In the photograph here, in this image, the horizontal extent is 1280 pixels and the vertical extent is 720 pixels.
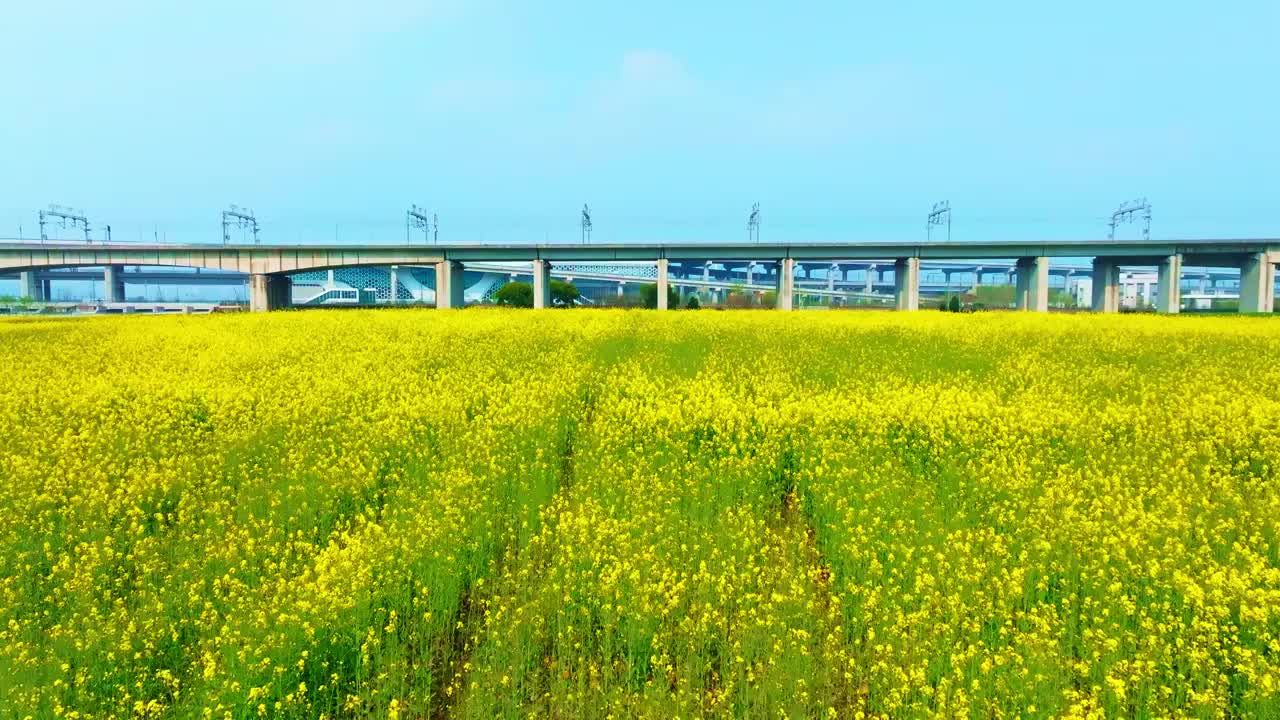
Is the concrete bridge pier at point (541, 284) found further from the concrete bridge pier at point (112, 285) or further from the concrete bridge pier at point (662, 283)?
the concrete bridge pier at point (112, 285)

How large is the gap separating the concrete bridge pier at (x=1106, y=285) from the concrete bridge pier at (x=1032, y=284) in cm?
728

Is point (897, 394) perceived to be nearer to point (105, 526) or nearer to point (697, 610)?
point (697, 610)

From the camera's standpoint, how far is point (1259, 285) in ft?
206

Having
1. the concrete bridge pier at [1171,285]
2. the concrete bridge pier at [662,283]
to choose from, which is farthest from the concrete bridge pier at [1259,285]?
the concrete bridge pier at [662,283]

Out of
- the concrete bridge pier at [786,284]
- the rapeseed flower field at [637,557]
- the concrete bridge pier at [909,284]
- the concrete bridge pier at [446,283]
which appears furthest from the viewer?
the concrete bridge pier at [786,284]

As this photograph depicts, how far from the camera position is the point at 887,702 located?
347 centimetres

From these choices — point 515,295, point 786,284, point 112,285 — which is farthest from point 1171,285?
point 112,285

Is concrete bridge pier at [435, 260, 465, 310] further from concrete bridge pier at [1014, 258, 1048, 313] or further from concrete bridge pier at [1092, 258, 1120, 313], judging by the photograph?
concrete bridge pier at [1092, 258, 1120, 313]

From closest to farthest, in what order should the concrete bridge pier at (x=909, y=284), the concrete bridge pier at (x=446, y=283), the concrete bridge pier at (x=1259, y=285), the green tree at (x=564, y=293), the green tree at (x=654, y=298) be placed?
the concrete bridge pier at (x=1259, y=285) < the concrete bridge pier at (x=446, y=283) < the concrete bridge pier at (x=909, y=284) < the green tree at (x=654, y=298) < the green tree at (x=564, y=293)

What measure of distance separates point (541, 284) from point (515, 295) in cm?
345

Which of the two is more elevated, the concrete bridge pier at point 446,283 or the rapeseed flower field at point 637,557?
the concrete bridge pier at point 446,283

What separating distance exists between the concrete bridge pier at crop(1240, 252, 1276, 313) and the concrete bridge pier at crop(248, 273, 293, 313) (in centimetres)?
9078

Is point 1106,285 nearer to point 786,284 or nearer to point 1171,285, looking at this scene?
point 1171,285

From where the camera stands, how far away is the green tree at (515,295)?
63594 mm
